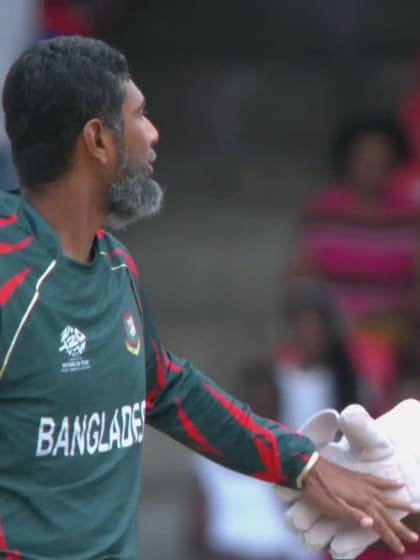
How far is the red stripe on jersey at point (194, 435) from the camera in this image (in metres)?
3.90

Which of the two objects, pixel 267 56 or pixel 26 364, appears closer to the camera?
pixel 26 364

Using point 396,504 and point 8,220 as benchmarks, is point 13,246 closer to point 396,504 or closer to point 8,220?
point 8,220

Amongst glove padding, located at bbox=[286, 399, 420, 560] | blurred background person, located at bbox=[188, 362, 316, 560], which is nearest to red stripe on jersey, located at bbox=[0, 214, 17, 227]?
glove padding, located at bbox=[286, 399, 420, 560]

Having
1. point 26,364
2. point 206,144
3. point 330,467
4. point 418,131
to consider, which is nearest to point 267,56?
point 206,144

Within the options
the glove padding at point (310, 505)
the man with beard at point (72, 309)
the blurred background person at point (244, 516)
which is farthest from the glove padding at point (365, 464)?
the blurred background person at point (244, 516)

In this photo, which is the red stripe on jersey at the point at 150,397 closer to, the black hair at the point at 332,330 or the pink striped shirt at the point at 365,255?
the black hair at the point at 332,330

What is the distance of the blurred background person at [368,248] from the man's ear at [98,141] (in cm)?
356

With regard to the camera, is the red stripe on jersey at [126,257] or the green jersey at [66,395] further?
the red stripe on jersey at [126,257]

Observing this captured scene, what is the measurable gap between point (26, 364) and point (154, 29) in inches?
212

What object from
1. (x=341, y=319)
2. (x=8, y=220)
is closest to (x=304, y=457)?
(x=8, y=220)

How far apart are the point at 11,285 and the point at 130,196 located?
399 mm

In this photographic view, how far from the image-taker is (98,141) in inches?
139

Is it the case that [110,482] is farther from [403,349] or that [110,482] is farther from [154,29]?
[154,29]

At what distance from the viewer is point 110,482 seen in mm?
3531
